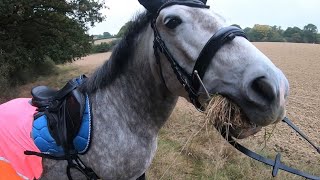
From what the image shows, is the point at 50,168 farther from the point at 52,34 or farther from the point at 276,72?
the point at 52,34

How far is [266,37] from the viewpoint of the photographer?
2233 inches

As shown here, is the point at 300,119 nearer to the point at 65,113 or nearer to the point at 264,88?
the point at 65,113

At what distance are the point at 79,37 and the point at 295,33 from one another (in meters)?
52.0

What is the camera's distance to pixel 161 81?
2.65 metres

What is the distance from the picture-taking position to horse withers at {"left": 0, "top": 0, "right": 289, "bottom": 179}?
6.64 ft

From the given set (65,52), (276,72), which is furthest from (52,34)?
(276,72)

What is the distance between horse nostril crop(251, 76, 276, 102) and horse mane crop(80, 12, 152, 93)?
1107 millimetres

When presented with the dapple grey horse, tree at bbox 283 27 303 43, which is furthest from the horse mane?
tree at bbox 283 27 303 43

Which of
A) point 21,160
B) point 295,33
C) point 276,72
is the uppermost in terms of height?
point 276,72

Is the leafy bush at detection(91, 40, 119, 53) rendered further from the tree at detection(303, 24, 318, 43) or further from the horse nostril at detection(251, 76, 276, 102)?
the tree at detection(303, 24, 318, 43)

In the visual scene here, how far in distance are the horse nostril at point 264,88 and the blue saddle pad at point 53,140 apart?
4.60ft

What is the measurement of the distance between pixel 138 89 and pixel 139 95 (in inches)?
2.0

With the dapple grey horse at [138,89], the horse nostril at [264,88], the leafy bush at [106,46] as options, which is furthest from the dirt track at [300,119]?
the horse nostril at [264,88]

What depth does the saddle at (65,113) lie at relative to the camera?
2.75 meters
